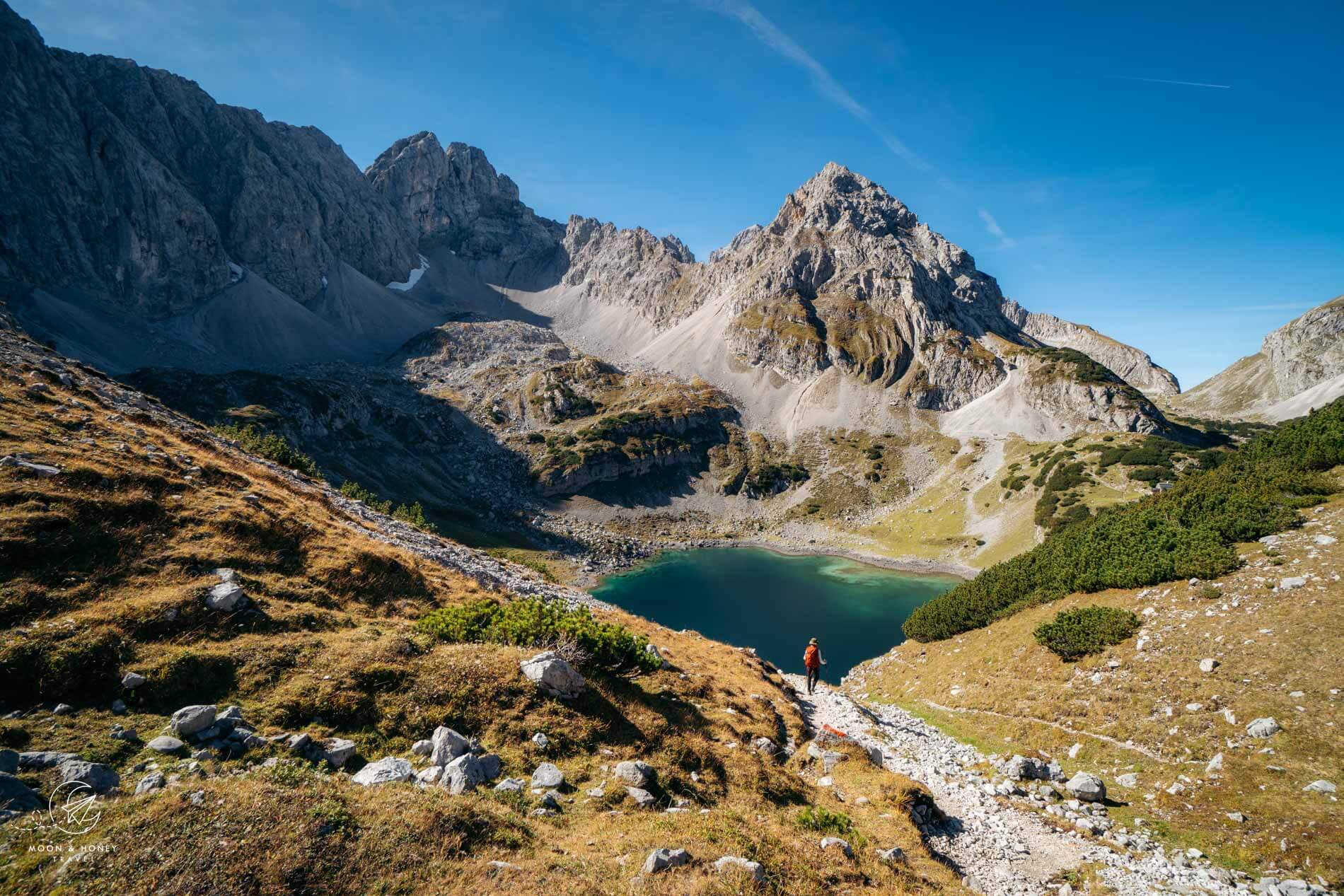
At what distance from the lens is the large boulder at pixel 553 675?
513 inches

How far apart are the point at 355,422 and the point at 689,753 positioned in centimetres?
14830

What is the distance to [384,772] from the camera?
939 cm

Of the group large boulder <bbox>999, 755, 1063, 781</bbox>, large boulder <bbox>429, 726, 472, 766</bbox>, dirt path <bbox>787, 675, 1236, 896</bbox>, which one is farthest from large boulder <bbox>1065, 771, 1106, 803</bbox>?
large boulder <bbox>429, 726, 472, 766</bbox>

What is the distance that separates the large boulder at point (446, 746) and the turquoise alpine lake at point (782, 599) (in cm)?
4943

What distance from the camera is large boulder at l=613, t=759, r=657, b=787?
37.6ft

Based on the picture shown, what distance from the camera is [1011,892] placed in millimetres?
12477

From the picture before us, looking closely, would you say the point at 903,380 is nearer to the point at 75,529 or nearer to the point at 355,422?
the point at 355,422

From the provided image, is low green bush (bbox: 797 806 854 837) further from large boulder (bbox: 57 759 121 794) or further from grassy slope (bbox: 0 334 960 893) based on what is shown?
large boulder (bbox: 57 759 121 794)

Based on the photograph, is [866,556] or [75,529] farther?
[866,556]


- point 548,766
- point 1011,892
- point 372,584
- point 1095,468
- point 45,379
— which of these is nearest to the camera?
point 548,766

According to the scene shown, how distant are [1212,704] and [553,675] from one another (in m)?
21.0

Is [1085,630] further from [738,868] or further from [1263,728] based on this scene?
[738,868]

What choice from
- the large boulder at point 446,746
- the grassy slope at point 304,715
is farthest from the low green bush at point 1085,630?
the large boulder at point 446,746

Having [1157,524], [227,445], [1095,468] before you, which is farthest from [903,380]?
[227,445]
